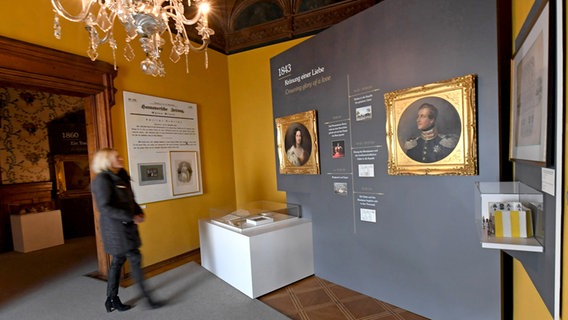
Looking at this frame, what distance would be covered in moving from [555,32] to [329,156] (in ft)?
7.69

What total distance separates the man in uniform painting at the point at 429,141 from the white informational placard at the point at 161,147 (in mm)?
3651

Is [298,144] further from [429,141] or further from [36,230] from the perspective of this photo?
[36,230]

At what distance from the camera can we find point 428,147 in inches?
96.7

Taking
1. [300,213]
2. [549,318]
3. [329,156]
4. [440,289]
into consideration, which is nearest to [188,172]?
[300,213]

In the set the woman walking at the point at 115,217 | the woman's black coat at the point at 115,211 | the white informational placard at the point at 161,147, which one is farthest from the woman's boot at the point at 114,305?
the white informational placard at the point at 161,147

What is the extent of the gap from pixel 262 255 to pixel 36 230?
5286 millimetres

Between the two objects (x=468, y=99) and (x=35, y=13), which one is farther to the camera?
(x=35, y=13)

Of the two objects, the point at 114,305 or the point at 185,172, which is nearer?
the point at 114,305

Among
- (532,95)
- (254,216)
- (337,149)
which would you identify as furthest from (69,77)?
(532,95)

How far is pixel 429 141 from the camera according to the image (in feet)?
8.02

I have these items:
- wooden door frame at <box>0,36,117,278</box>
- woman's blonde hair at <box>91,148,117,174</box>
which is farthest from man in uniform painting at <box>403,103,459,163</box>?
wooden door frame at <box>0,36,117,278</box>

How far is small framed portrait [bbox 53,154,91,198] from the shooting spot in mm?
6492

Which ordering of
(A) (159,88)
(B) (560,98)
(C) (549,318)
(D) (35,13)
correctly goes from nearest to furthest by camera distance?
(B) (560,98) < (C) (549,318) < (D) (35,13) < (A) (159,88)

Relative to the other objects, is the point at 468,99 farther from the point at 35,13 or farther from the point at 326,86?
the point at 35,13
